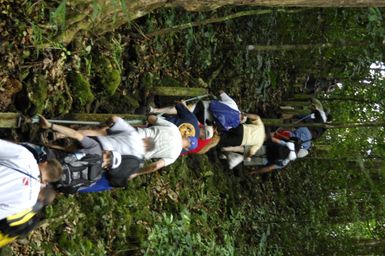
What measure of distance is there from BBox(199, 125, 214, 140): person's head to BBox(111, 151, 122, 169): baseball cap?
2627mm

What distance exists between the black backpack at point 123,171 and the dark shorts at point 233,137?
10.2ft

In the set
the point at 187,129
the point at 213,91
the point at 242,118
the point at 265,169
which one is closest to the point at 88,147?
the point at 187,129

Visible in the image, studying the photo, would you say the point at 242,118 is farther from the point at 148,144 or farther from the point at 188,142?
the point at 148,144

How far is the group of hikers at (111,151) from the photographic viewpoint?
4.26 meters

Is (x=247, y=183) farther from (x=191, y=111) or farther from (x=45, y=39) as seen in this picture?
(x=45, y=39)

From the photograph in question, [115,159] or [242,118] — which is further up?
[115,159]

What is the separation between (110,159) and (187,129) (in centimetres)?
211

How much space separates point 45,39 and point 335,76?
786cm

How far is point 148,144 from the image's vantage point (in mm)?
6363

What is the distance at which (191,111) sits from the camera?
8.30m

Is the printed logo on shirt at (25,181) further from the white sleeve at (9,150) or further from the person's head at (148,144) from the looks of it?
the person's head at (148,144)

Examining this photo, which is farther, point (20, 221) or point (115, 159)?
point (115, 159)

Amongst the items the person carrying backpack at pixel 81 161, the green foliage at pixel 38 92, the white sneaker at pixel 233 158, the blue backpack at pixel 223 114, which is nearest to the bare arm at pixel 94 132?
the person carrying backpack at pixel 81 161

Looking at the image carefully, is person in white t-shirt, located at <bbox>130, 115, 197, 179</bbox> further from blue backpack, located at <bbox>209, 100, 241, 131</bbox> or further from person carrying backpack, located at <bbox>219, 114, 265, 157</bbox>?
person carrying backpack, located at <bbox>219, 114, 265, 157</bbox>
